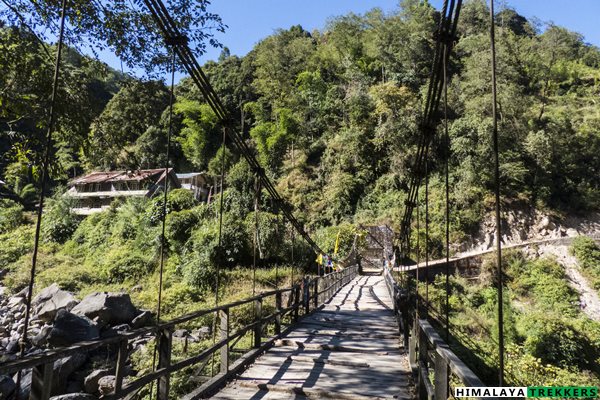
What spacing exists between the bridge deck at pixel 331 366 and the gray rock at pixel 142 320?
8.70 metres

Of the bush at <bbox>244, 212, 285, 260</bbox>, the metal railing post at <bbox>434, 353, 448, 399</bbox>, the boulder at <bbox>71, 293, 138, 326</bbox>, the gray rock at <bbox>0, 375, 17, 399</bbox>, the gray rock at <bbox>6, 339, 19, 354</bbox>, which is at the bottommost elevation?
the gray rock at <bbox>6, 339, 19, 354</bbox>

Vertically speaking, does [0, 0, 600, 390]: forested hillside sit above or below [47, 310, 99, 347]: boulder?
above

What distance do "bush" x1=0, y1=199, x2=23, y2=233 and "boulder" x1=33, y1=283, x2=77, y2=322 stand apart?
1700 cm

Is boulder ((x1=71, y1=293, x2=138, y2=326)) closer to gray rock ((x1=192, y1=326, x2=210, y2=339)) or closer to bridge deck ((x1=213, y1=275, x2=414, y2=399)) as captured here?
gray rock ((x1=192, y1=326, x2=210, y2=339))

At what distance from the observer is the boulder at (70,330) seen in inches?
436

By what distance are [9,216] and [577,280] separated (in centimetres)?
4032

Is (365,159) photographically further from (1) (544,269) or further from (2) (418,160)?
(2) (418,160)

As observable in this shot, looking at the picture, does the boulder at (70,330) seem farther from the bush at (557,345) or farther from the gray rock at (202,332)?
the bush at (557,345)

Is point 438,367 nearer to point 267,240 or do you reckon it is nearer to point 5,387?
point 5,387

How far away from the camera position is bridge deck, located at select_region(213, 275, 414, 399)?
365 centimetres

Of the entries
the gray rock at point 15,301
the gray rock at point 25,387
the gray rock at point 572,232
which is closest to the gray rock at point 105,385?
the gray rock at point 25,387

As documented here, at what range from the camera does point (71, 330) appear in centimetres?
1146

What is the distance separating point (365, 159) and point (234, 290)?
17.9 meters

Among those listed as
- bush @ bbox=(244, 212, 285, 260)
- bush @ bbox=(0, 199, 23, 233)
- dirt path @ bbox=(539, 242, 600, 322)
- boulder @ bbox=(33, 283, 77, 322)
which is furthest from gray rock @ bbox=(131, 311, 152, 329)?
bush @ bbox=(0, 199, 23, 233)
